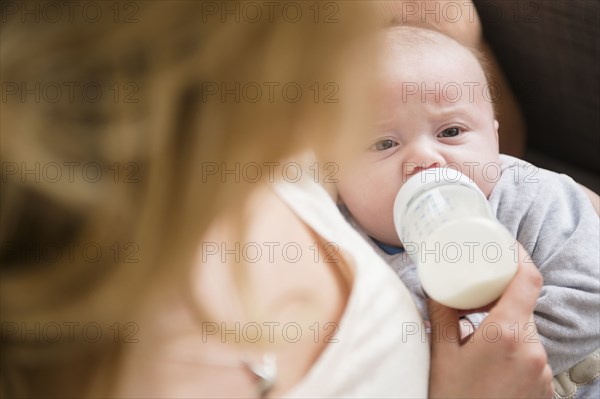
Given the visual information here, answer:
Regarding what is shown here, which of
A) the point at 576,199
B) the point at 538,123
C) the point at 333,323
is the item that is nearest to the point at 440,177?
the point at 333,323

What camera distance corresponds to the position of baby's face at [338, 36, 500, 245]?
105cm

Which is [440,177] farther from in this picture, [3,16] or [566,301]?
[3,16]

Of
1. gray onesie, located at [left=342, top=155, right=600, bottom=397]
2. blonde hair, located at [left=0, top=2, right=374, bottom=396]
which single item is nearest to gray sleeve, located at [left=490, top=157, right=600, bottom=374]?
gray onesie, located at [left=342, top=155, right=600, bottom=397]

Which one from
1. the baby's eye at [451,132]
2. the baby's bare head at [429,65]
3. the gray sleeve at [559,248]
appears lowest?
the gray sleeve at [559,248]

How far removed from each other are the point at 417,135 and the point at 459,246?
31cm

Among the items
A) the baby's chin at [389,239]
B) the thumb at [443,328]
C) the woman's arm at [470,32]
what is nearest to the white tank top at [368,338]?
the thumb at [443,328]

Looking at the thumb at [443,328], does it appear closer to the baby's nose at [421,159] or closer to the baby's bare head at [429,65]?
Result: the baby's nose at [421,159]

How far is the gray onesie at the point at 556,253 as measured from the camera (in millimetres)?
1014

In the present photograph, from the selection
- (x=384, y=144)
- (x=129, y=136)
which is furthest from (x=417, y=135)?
(x=129, y=136)

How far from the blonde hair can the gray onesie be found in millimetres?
517

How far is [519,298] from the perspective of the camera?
844 mm

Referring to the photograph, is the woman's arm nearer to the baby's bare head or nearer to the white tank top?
the baby's bare head

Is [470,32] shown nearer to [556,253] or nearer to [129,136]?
[556,253]

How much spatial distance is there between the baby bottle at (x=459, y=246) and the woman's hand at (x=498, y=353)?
3 centimetres
